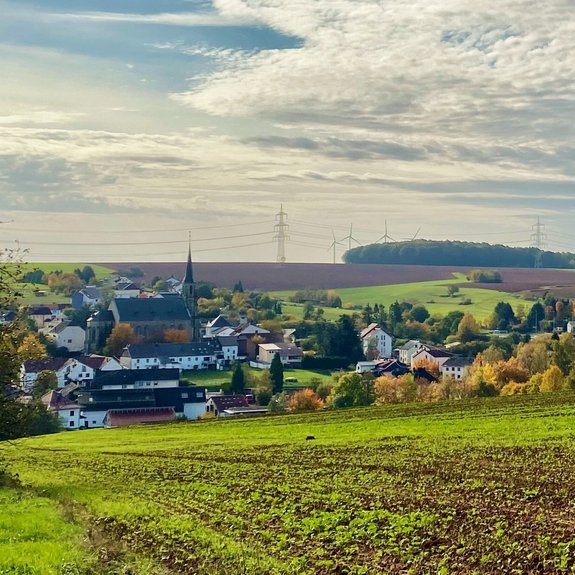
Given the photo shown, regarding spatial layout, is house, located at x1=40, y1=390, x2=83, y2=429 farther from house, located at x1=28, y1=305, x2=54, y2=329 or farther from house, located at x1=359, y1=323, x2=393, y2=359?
house, located at x1=28, y1=305, x2=54, y2=329

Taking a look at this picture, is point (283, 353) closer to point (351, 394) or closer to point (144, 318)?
point (144, 318)

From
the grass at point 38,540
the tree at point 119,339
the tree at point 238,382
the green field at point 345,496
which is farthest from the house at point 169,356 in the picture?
the grass at point 38,540

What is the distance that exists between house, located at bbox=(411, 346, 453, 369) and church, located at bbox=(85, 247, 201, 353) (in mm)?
40959

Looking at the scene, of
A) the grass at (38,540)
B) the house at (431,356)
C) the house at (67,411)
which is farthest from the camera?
the house at (431,356)

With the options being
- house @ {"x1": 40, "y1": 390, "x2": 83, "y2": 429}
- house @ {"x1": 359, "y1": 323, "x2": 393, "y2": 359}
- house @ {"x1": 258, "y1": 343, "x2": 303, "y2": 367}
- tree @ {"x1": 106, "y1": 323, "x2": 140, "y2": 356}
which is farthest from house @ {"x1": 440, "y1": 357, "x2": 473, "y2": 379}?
tree @ {"x1": 106, "y1": 323, "x2": 140, "y2": 356}

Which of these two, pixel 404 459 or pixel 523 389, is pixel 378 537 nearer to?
pixel 404 459

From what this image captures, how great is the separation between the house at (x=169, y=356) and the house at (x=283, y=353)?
710 cm

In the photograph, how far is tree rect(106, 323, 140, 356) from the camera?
127750 millimetres

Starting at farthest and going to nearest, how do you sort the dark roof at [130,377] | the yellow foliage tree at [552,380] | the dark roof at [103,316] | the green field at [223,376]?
the dark roof at [103,316] < the green field at [223,376] < the dark roof at [130,377] < the yellow foliage tree at [552,380]

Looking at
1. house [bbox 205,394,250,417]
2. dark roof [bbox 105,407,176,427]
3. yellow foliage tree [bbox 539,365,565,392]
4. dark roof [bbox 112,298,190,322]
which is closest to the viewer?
yellow foliage tree [bbox 539,365,565,392]

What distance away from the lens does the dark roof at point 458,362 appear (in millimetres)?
106062

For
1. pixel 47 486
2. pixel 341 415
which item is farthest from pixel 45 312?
pixel 47 486

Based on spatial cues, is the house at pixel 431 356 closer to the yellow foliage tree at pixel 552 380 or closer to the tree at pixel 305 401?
the tree at pixel 305 401

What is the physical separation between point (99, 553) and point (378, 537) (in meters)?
5.53
